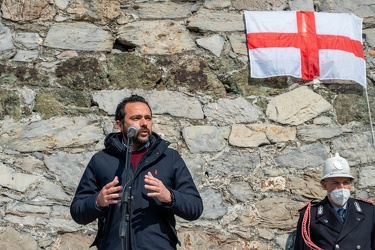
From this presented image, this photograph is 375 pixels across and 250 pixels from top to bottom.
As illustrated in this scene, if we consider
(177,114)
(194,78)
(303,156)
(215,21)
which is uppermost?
(215,21)

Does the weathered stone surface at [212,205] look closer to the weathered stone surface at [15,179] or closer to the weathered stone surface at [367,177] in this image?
the weathered stone surface at [367,177]

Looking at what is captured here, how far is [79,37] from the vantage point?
201 inches

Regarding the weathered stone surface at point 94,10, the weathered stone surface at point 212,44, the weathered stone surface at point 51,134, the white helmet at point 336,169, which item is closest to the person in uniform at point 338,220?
the white helmet at point 336,169

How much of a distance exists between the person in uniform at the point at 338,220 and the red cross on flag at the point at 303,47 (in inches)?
40.4

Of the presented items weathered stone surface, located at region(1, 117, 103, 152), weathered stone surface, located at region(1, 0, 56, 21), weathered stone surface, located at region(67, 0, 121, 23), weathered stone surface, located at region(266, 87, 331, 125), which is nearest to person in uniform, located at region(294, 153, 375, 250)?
weathered stone surface, located at region(266, 87, 331, 125)

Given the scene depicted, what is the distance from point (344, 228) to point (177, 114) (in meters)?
1.40

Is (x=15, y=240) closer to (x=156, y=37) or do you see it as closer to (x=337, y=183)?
(x=156, y=37)

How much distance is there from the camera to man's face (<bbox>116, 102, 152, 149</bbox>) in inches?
149

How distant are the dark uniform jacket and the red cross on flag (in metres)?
1.16

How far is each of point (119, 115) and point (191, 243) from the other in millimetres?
1177

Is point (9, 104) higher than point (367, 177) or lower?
higher

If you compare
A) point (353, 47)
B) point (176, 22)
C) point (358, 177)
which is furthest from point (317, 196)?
point (176, 22)

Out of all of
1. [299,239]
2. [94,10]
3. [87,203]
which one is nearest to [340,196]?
[299,239]

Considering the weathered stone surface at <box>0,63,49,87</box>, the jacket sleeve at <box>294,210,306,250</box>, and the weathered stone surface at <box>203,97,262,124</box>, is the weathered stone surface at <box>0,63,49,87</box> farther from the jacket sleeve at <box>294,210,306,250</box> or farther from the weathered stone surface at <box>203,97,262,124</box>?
the jacket sleeve at <box>294,210,306,250</box>
